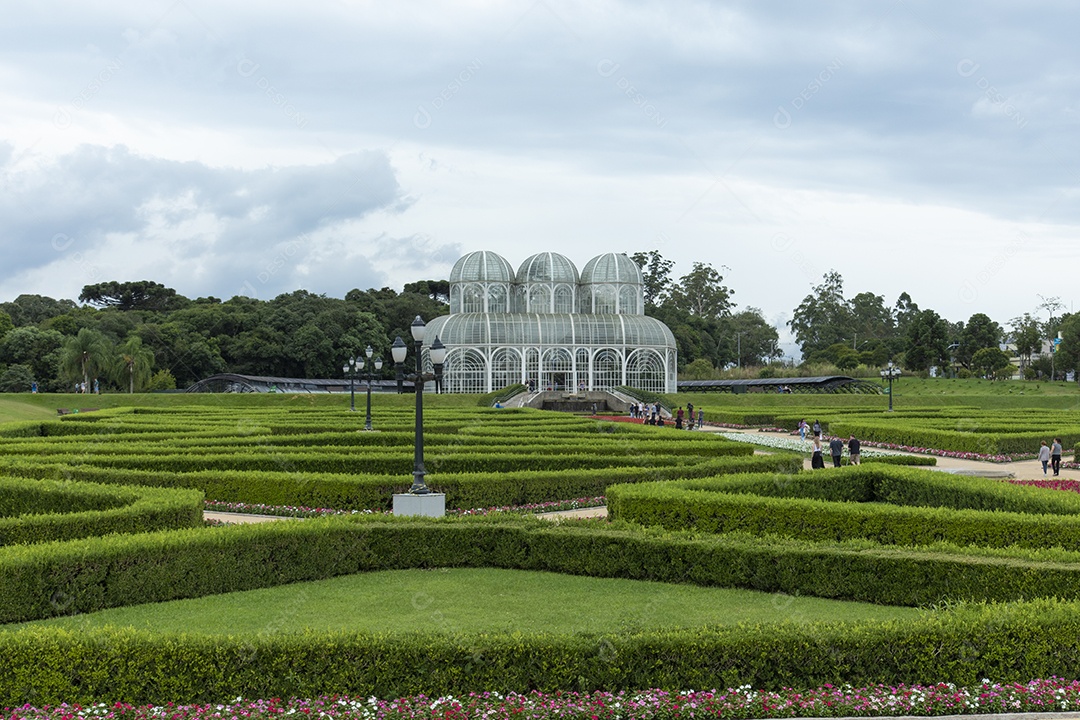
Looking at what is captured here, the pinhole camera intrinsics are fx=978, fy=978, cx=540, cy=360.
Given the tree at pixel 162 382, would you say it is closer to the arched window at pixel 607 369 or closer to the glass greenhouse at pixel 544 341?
the glass greenhouse at pixel 544 341

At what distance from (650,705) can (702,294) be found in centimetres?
10945

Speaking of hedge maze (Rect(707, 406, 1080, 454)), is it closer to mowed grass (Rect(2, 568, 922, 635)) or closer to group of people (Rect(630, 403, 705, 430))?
group of people (Rect(630, 403, 705, 430))

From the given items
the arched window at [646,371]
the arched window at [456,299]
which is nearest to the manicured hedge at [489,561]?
the arched window at [646,371]

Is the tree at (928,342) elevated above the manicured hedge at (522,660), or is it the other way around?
the tree at (928,342)

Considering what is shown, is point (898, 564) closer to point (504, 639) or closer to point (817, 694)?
point (817, 694)

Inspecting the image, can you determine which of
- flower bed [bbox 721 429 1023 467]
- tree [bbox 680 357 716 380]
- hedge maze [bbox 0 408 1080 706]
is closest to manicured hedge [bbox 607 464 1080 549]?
hedge maze [bbox 0 408 1080 706]

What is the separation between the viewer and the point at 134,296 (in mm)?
90500

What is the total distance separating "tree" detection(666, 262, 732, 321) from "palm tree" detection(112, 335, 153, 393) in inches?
2585

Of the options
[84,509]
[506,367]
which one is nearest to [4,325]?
[506,367]

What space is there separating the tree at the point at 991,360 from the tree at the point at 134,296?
2800 inches

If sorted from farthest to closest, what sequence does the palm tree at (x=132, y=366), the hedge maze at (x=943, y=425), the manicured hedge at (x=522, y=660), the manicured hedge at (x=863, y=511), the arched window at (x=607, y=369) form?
the arched window at (x=607, y=369) → the palm tree at (x=132, y=366) → the hedge maze at (x=943, y=425) → the manicured hedge at (x=863, y=511) → the manicured hedge at (x=522, y=660)

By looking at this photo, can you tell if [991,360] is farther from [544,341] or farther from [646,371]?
[544,341]

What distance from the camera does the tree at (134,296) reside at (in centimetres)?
8988

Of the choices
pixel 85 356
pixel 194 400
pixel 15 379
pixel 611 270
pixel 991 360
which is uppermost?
pixel 611 270
